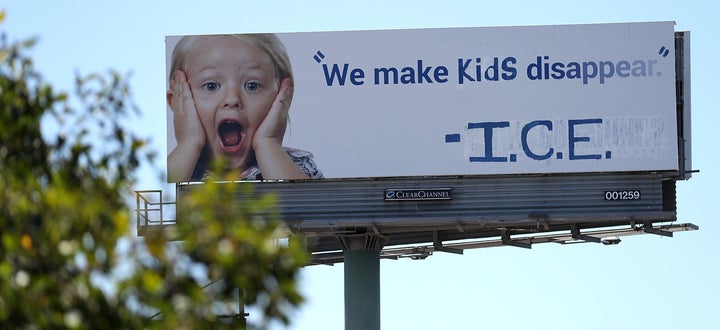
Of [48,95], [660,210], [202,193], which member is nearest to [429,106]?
[660,210]

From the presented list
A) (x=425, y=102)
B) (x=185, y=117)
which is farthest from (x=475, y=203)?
(x=185, y=117)

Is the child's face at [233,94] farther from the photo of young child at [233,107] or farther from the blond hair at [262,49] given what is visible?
the blond hair at [262,49]

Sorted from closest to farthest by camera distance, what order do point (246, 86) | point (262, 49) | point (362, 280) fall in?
point (246, 86), point (262, 49), point (362, 280)

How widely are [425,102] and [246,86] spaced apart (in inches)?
183

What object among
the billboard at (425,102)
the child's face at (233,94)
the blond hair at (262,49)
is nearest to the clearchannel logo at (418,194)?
the billboard at (425,102)

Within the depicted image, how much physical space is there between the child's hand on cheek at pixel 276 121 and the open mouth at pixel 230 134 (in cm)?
42

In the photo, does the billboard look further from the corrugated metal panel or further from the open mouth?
the corrugated metal panel

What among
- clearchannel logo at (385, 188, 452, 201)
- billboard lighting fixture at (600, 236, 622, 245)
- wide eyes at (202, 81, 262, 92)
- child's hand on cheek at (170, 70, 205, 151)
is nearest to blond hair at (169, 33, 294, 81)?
child's hand on cheek at (170, 70, 205, 151)

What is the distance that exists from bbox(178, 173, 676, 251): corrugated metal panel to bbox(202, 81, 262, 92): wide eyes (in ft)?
8.12

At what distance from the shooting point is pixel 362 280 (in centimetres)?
4897

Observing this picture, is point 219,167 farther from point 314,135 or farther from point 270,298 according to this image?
A: point 314,135

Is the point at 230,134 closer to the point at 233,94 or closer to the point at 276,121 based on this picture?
the point at 233,94

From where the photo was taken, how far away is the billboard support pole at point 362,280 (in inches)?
1908

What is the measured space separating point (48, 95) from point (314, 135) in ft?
91.9
